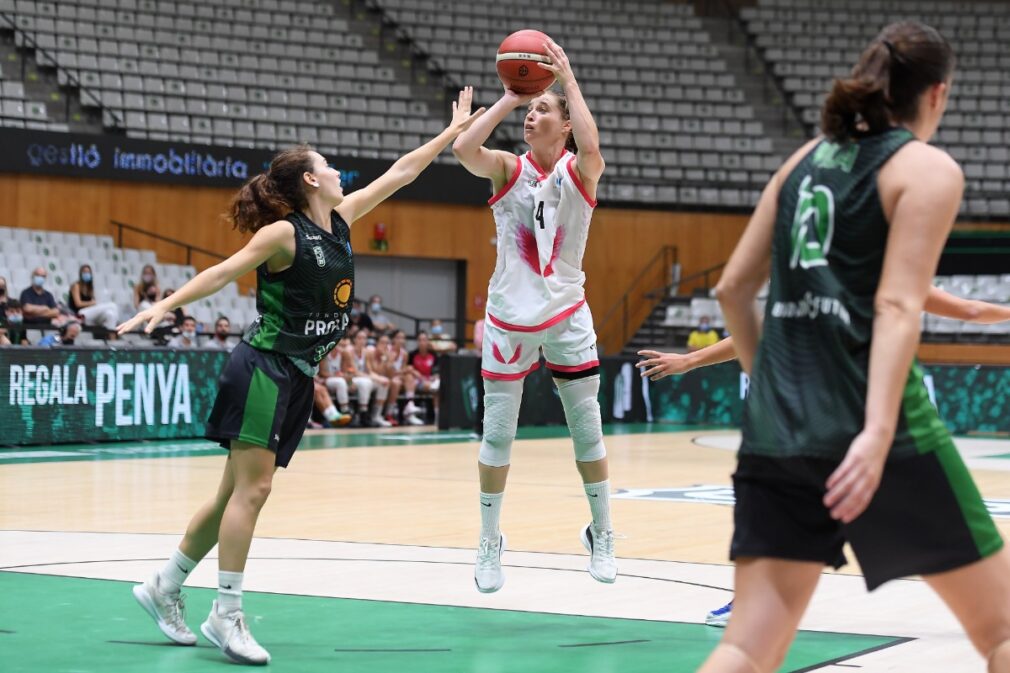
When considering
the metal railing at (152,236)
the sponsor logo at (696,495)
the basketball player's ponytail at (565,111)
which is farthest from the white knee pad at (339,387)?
the basketball player's ponytail at (565,111)

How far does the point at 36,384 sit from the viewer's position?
14.5m

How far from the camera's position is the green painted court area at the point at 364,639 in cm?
486

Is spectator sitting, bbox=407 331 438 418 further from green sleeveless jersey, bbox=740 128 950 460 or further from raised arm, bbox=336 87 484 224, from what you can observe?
green sleeveless jersey, bbox=740 128 950 460

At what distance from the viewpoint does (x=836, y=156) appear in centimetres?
295

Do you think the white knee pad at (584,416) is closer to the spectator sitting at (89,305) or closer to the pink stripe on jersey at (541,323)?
the pink stripe on jersey at (541,323)

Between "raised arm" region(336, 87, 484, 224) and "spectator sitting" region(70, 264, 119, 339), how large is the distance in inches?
466

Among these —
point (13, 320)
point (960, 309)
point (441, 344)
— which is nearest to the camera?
point (960, 309)

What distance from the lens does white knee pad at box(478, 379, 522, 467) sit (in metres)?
6.29

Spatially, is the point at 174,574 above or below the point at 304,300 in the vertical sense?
below

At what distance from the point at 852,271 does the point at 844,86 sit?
0.39 meters

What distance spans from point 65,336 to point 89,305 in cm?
210

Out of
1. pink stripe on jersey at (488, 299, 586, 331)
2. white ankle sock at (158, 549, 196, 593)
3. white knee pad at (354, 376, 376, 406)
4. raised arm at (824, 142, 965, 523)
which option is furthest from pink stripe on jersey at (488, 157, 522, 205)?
white knee pad at (354, 376, 376, 406)

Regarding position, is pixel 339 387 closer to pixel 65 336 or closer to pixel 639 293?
pixel 65 336

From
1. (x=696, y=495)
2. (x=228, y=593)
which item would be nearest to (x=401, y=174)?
(x=228, y=593)
